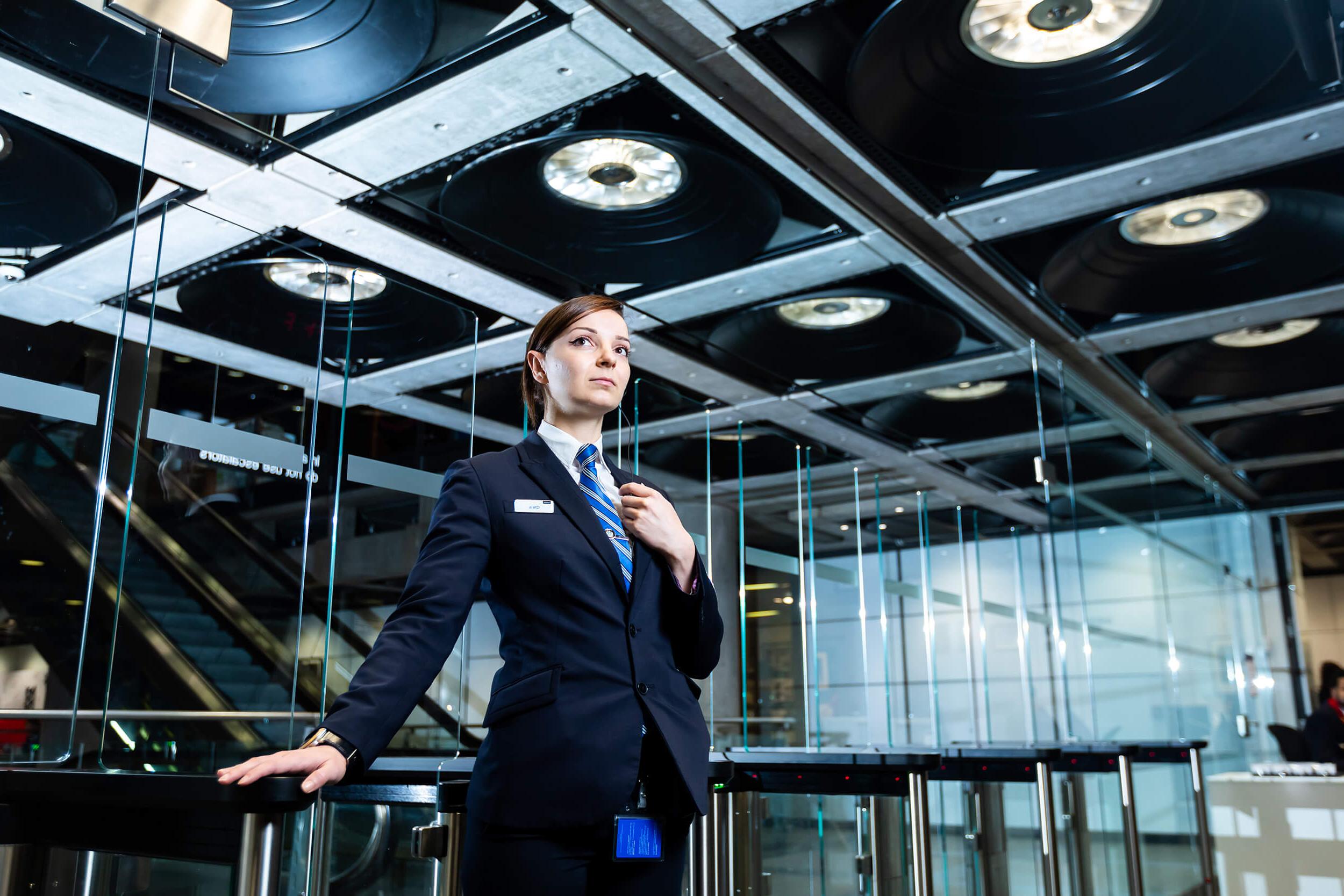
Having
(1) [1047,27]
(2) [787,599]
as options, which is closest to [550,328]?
(1) [1047,27]

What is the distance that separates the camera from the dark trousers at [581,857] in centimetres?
120

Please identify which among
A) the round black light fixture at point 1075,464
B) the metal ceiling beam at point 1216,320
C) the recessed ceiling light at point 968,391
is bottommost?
the round black light fixture at point 1075,464

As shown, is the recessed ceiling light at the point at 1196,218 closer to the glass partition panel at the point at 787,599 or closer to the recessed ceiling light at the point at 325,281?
the glass partition panel at the point at 787,599

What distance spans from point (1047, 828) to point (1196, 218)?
282 cm

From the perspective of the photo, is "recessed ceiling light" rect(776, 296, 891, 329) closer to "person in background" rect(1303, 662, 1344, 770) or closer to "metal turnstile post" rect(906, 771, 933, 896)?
"metal turnstile post" rect(906, 771, 933, 896)

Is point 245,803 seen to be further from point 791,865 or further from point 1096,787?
point 1096,787

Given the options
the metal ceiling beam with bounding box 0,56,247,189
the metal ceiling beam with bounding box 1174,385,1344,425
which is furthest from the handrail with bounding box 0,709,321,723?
the metal ceiling beam with bounding box 1174,385,1344,425

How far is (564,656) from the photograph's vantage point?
1267 millimetres

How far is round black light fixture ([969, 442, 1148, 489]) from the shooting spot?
6129 mm

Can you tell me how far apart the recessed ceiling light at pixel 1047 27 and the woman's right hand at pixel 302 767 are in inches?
120

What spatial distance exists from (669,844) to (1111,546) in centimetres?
606

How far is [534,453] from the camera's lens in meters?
1.42

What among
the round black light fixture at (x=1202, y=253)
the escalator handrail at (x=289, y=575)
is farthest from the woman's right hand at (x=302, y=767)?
the round black light fixture at (x=1202, y=253)

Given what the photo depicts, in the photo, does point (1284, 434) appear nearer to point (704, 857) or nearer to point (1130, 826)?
point (1130, 826)
